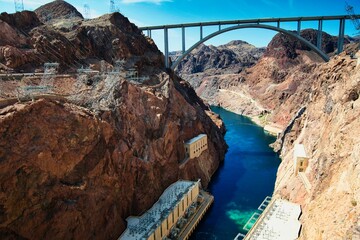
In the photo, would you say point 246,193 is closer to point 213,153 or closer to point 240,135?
point 213,153

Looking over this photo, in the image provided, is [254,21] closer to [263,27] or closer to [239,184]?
[263,27]

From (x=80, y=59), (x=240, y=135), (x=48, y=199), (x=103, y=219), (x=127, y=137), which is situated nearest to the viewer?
(x=48, y=199)

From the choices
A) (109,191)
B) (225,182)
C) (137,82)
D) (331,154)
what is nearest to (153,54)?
(137,82)

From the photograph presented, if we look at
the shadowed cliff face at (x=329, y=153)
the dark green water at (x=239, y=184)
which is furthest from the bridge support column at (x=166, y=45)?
the shadowed cliff face at (x=329, y=153)

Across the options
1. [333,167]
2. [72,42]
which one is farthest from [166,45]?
[333,167]

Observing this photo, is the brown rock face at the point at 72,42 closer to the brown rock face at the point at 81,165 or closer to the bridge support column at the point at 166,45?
the bridge support column at the point at 166,45

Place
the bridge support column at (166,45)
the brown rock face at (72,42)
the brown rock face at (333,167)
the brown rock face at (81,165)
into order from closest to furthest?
the brown rock face at (333,167), the brown rock face at (81,165), the brown rock face at (72,42), the bridge support column at (166,45)
